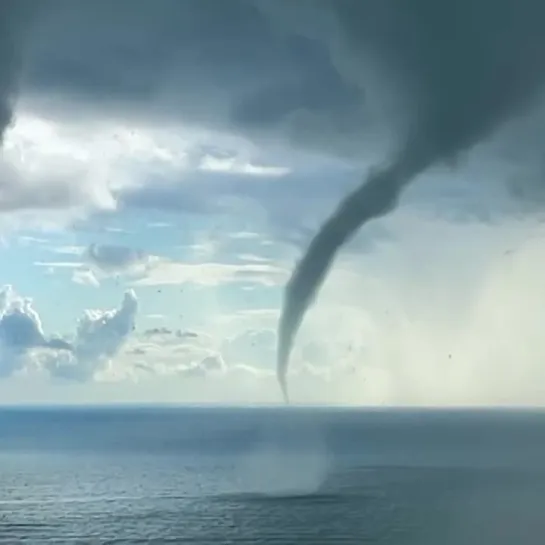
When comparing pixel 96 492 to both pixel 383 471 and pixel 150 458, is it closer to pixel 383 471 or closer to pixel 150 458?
pixel 383 471

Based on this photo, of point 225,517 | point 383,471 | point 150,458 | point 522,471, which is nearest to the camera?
point 225,517

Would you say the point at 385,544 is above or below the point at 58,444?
below

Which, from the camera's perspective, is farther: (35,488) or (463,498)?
(35,488)

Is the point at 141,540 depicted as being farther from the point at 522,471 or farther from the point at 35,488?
the point at 522,471

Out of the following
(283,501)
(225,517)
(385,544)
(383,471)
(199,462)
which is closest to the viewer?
(385,544)

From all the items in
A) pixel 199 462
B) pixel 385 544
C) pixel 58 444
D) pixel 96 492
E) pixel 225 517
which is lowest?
pixel 385 544

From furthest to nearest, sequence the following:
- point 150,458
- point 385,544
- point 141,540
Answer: point 150,458, point 141,540, point 385,544

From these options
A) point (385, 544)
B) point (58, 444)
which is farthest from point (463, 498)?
point (58, 444)

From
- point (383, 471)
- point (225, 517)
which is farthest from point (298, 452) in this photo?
point (225, 517)

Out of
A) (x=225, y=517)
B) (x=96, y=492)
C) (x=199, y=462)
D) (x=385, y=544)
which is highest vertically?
(x=199, y=462)
